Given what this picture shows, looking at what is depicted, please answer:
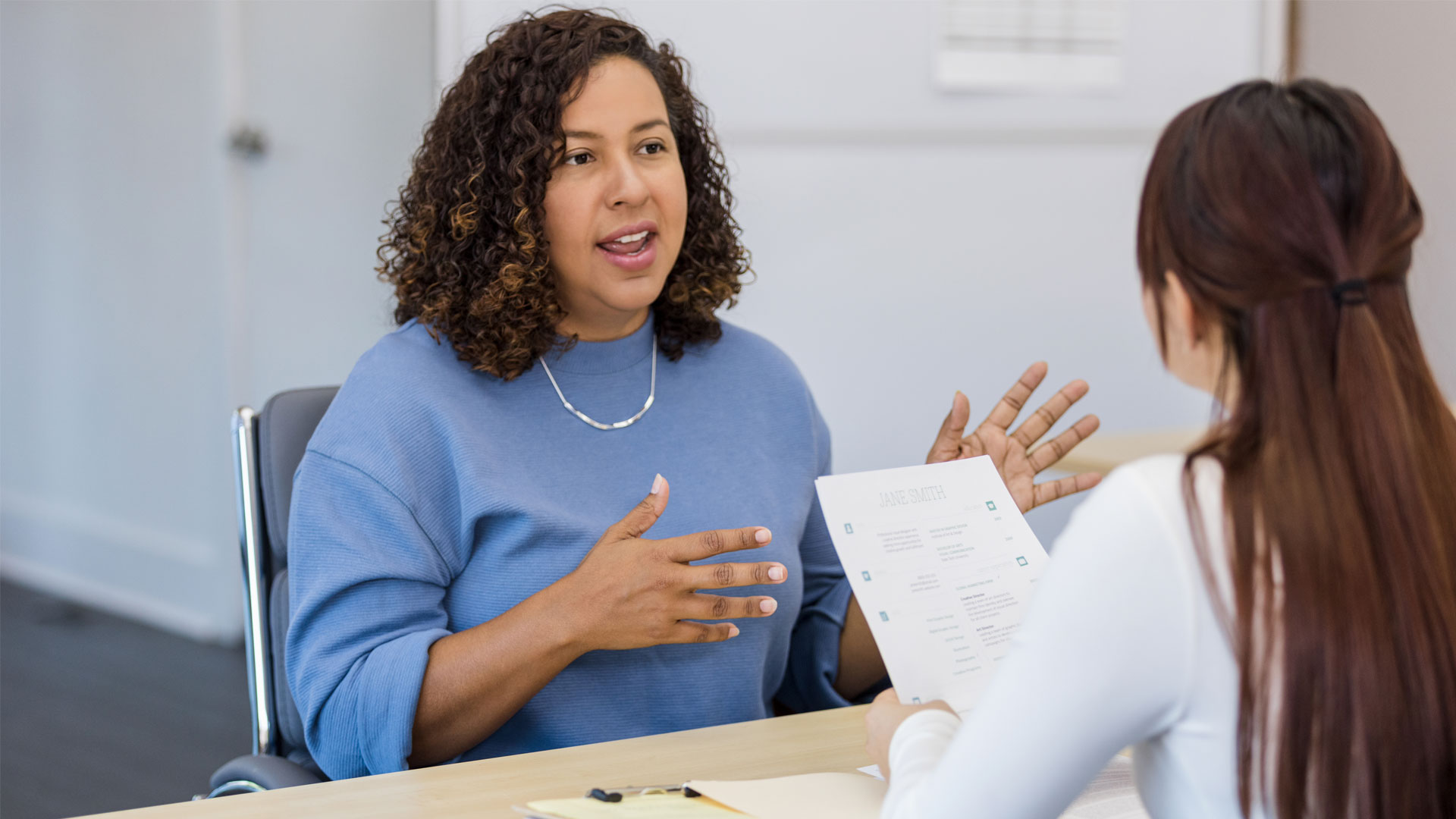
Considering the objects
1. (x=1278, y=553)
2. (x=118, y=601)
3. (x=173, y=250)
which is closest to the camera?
(x=1278, y=553)

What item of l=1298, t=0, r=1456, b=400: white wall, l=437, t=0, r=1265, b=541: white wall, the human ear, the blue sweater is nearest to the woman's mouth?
the blue sweater

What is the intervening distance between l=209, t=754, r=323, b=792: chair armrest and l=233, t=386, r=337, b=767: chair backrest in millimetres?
150

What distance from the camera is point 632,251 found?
1445 millimetres

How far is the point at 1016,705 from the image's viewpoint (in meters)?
0.70

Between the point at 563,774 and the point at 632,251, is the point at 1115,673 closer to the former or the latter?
the point at 563,774

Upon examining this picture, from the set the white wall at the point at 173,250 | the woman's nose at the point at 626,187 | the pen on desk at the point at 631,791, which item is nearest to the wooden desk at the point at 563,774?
the pen on desk at the point at 631,791

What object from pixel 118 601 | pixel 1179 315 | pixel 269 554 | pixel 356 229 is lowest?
pixel 118 601

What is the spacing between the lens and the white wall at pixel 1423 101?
2.65 metres

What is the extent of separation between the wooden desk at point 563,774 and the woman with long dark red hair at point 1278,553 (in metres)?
0.40

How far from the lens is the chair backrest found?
4.58 feet

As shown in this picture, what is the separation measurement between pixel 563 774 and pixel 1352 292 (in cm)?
72

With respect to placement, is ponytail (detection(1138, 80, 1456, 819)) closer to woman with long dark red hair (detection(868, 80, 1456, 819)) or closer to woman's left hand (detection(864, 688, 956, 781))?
woman with long dark red hair (detection(868, 80, 1456, 819))

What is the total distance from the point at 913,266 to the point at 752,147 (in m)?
0.44

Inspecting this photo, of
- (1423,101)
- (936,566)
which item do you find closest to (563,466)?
(936,566)
